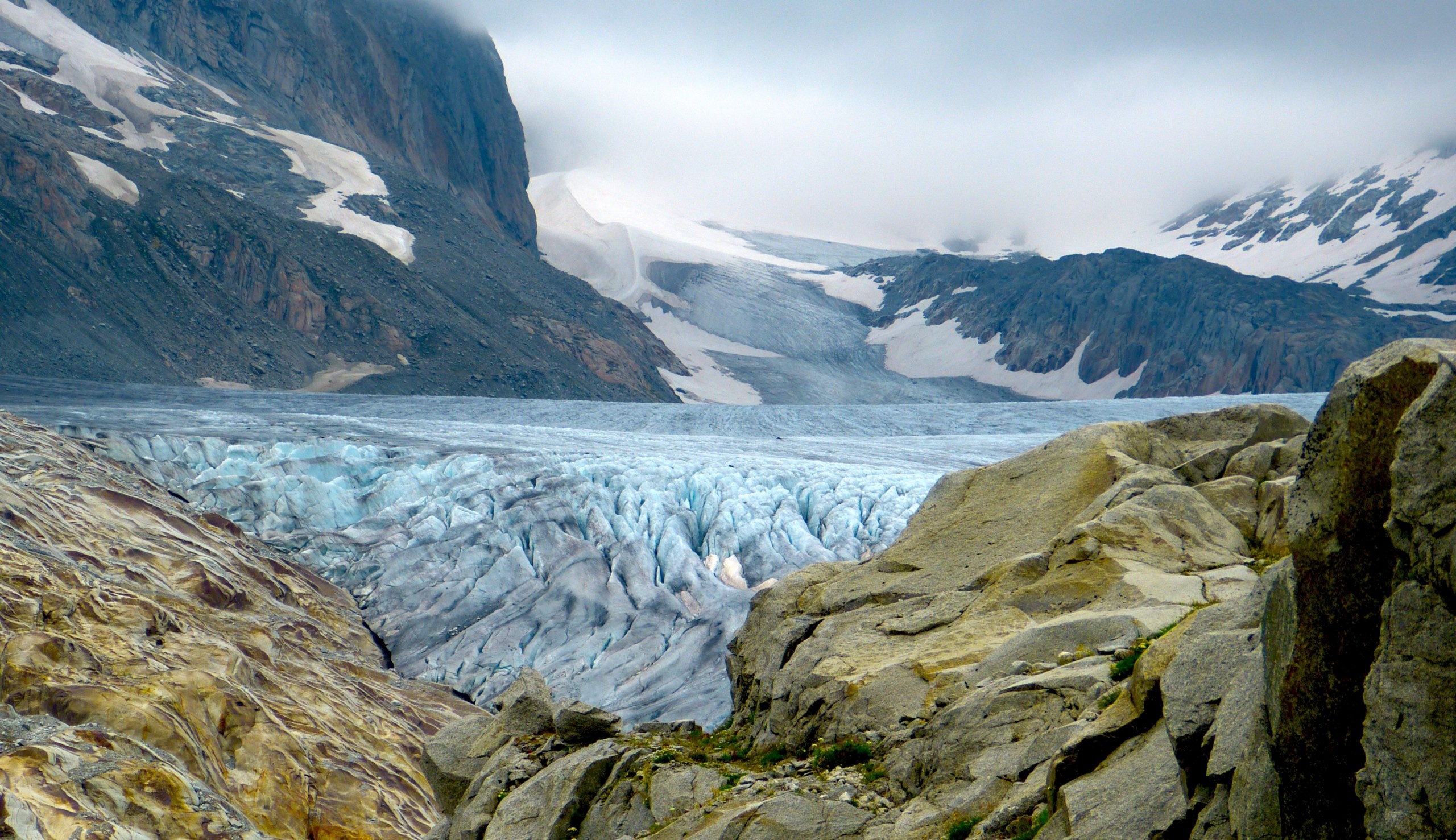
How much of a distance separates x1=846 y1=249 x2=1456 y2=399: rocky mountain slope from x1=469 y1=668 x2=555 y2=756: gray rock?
343 feet

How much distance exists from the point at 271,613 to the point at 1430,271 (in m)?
163

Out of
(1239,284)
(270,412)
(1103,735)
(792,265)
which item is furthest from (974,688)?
(792,265)

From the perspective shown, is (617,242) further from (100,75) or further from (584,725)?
(584,725)

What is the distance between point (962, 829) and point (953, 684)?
1.82m

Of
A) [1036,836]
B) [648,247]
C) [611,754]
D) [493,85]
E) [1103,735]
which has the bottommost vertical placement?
[611,754]

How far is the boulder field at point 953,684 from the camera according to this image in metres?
4.03

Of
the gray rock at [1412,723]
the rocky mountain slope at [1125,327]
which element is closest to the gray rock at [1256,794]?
the gray rock at [1412,723]

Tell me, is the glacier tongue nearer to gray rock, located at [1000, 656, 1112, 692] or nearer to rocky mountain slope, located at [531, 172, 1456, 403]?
gray rock, located at [1000, 656, 1112, 692]

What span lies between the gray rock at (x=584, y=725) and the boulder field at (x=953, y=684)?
0.09 feet

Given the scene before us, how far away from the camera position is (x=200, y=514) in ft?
73.4

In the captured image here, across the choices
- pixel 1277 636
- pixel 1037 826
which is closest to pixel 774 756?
pixel 1037 826

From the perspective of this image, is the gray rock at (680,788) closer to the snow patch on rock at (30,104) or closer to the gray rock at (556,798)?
the gray rock at (556,798)

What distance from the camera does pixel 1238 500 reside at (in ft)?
32.5

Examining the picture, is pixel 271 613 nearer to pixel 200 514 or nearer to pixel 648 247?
pixel 200 514
